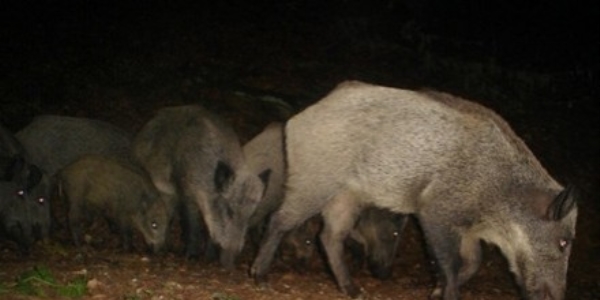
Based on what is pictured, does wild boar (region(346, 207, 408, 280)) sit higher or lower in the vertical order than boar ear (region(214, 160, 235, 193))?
lower

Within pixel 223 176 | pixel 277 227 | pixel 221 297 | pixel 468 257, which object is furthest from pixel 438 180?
pixel 223 176

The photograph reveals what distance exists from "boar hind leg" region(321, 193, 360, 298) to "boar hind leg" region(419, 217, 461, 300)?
2.79 ft

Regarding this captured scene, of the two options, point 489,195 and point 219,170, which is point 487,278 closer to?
point 489,195

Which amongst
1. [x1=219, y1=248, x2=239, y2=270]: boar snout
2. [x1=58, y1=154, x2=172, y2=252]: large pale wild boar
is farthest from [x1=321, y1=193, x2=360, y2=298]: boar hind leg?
[x1=58, y1=154, x2=172, y2=252]: large pale wild boar

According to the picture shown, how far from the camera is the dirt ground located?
840 centimetres

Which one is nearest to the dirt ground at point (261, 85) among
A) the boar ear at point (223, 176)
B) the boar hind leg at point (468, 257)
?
the boar hind leg at point (468, 257)

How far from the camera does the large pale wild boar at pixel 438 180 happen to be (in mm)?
6676

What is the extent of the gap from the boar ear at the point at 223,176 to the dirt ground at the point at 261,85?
892mm

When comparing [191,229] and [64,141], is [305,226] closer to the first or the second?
[191,229]

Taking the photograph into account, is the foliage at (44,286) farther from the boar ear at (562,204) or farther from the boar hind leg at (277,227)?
the boar ear at (562,204)

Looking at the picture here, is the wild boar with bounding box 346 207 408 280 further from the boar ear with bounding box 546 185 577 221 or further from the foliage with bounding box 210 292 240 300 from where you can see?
the foliage with bounding box 210 292 240 300

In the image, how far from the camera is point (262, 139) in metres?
9.38

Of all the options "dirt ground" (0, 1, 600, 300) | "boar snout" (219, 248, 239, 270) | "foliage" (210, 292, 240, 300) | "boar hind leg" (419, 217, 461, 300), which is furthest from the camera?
"dirt ground" (0, 1, 600, 300)

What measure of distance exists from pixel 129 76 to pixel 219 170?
627cm
